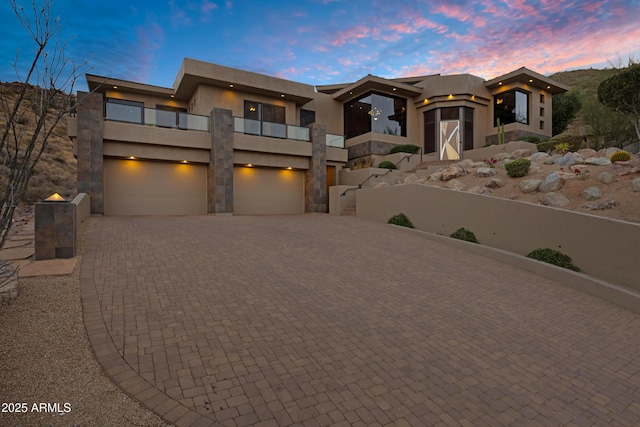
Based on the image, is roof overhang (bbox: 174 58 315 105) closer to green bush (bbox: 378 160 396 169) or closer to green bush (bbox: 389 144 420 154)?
green bush (bbox: 378 160 396 169)

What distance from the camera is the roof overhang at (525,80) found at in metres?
23.3

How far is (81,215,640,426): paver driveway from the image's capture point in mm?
3299

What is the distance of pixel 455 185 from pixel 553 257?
6.49 m

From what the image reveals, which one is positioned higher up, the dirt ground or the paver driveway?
the dirt ground

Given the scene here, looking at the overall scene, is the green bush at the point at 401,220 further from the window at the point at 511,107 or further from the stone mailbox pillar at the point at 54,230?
the window at the point at 511,107

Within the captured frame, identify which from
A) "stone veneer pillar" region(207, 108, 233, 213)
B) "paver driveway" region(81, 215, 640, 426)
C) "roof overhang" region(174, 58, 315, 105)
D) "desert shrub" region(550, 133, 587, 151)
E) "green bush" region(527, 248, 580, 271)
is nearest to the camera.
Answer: "paver driveway" region(81, 215, 640, 426)

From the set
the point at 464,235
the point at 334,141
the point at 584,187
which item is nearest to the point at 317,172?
the point at 334,141

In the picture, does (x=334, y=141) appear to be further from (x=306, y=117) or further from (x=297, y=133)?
(x=306, y=117)

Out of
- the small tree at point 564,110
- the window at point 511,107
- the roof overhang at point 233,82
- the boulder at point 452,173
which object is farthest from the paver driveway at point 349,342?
the small tree at point 564,110

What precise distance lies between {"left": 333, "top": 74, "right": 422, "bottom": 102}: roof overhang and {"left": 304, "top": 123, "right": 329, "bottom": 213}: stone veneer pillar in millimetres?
5116

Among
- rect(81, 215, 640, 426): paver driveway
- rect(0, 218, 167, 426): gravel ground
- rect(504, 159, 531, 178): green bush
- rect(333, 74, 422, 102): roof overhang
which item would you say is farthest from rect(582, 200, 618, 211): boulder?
rect(333, 74, 422, 102): roof overhang

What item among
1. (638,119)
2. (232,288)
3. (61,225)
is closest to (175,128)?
(61,225)

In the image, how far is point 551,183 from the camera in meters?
11.6

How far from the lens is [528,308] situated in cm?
624
